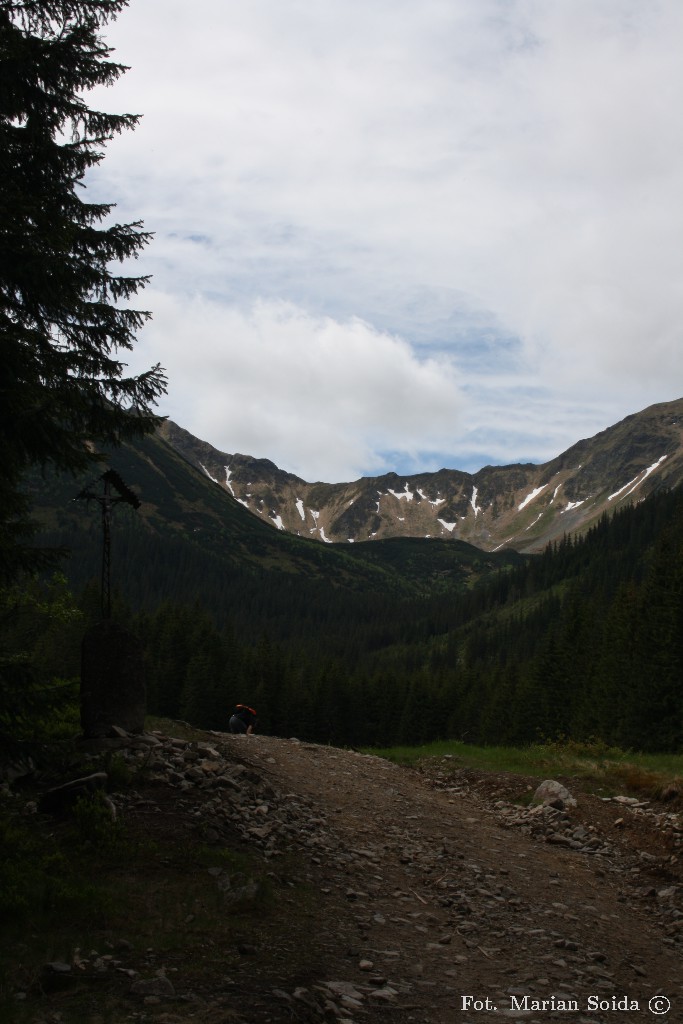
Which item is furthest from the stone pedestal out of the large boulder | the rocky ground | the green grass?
the green grass

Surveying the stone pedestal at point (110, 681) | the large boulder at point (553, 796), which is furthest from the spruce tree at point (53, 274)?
the large boulder at point (553, 796)

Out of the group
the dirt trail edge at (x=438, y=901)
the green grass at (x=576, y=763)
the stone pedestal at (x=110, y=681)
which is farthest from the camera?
the green grass at (x=576, y=763)

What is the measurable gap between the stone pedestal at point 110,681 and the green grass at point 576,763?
10909mm

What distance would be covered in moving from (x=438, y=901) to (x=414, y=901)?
38 cm

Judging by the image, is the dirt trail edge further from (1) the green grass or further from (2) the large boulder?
(1) the green grass

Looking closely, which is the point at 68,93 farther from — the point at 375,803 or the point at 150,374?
the point at 375,803

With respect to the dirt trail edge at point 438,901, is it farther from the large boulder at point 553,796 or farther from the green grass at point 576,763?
the green grass at point 576,763

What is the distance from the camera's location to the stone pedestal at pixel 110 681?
41.7 feet

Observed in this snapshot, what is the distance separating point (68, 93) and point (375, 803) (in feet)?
51.1

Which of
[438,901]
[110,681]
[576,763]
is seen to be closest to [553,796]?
[576,763]

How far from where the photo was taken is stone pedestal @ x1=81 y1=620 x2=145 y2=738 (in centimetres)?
1271

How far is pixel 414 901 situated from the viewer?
9680 millimetres

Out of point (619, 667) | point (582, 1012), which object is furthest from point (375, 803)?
point (619, 667)

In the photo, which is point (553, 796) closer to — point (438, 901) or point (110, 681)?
point (438, 901)
